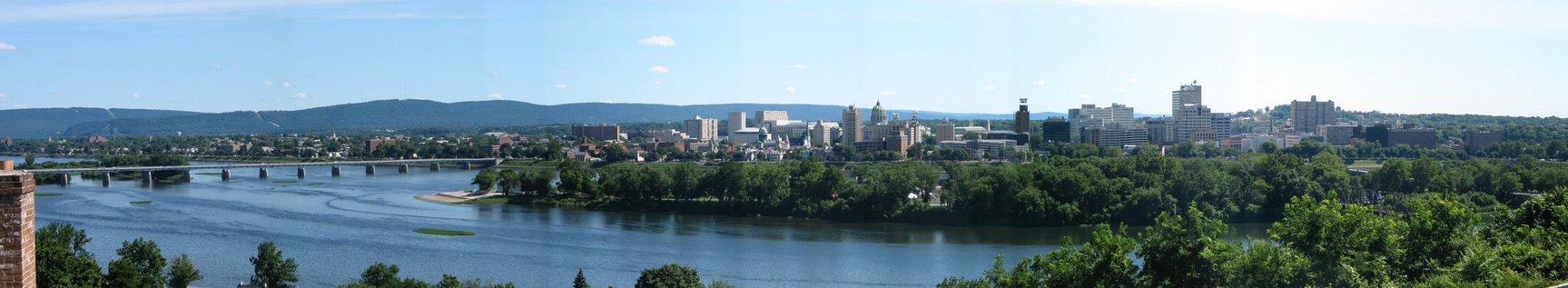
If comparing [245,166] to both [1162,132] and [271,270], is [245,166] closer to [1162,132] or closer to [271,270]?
[271,270]

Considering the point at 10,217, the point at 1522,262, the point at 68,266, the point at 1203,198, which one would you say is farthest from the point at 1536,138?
the point at 10,217

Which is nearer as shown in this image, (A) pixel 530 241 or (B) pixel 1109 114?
(A) pixel 530 241

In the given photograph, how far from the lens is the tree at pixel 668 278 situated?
11.5 m

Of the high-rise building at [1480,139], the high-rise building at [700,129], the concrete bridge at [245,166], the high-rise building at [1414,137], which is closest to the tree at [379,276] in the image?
the concrete bridge at [245,166]

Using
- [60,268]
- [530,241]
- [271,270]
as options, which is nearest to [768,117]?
[530,241]

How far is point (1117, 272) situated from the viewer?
824cm

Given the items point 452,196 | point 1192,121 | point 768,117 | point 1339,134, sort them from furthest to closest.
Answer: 1. point 768,117
2. point 1192,121
3. point 1339,134
4. point 452,196

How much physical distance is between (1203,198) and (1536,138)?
32445 millimetres

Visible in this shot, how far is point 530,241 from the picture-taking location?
18.8 metres

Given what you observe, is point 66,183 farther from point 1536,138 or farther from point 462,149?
point 1536,138

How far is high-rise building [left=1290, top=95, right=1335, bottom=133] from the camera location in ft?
213

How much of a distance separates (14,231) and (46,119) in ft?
510

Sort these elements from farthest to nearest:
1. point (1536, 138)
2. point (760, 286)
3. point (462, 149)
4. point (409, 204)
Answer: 1. point (462, 149)
2. point (1536, 138)
3. point (409, 204)
4. point (760, 286)

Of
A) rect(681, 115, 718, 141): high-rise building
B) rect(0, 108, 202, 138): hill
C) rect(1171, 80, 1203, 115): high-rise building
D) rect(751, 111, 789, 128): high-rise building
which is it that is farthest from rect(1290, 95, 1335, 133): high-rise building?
rect(0, 108, 202, 138): hill
